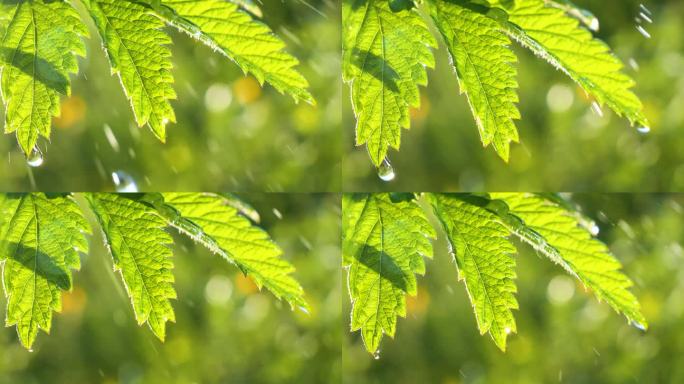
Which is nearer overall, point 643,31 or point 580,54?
point 580,54

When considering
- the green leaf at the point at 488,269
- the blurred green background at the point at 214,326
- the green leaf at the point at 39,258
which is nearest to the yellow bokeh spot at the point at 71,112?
the blurred green background at the point at 214,326

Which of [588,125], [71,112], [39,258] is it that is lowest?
[588,125]

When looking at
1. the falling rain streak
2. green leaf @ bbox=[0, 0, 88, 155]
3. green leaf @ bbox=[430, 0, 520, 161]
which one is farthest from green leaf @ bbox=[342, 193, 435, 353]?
the falling rain streak

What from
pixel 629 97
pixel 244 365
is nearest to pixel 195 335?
pixel 244 365

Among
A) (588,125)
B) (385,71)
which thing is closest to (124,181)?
(385,71)

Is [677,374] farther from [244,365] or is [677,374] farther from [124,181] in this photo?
[124,181]

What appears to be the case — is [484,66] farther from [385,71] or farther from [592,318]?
[592,318]
